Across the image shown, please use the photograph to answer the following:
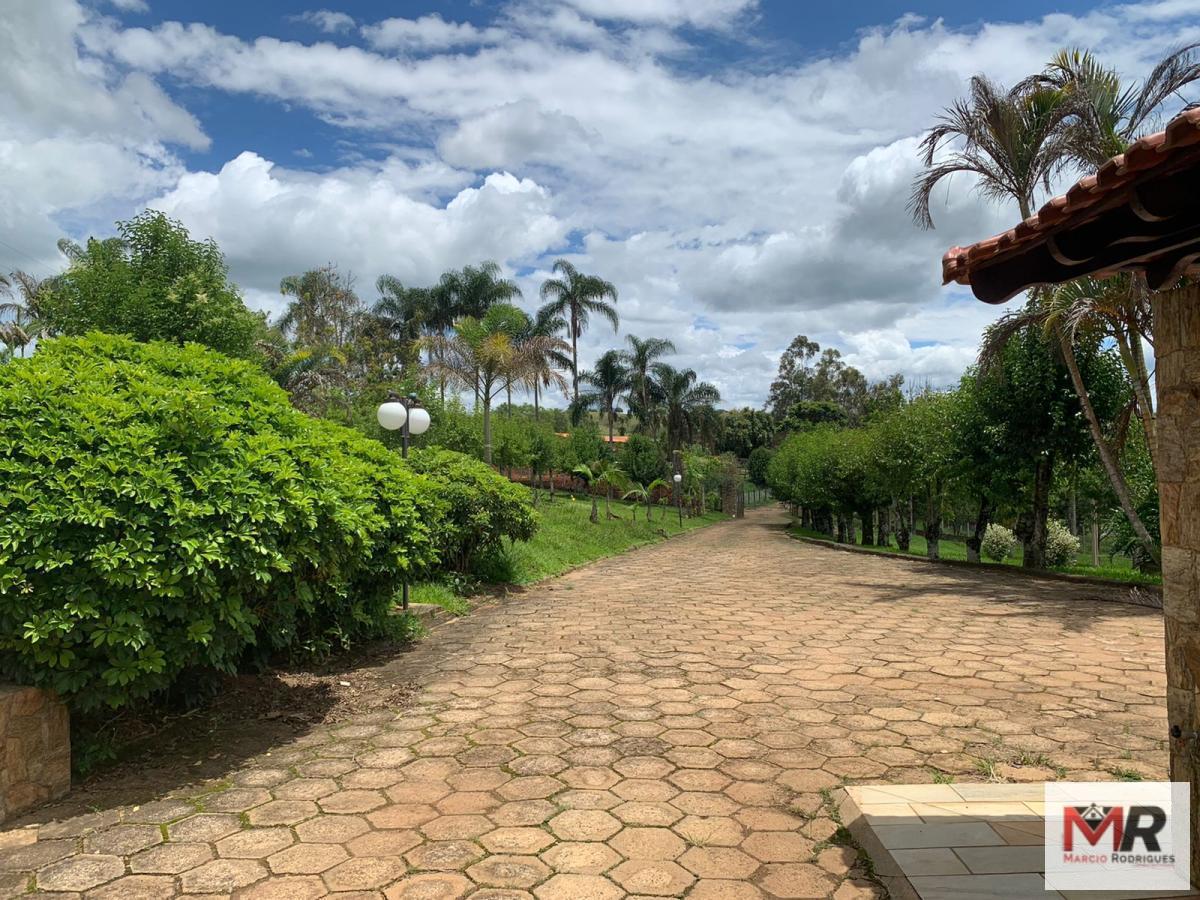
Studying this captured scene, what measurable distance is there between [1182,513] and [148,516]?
14.9ft

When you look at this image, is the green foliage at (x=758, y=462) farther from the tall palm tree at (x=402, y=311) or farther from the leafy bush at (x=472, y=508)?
the leafy bush at (x=472, y=508)

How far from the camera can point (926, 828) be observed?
3.13 metres

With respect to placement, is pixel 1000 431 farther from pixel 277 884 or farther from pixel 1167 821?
pixel 277 884

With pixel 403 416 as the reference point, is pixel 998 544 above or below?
below

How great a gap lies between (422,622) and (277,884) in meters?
5.36

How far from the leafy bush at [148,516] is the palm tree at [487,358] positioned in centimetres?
1498

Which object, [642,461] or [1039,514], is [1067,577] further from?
[642,461]

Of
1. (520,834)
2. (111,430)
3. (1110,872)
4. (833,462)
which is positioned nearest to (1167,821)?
(1110,872)

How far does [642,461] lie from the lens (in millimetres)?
43562

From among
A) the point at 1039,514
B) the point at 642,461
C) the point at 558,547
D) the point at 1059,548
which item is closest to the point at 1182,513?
the point at 1039,514

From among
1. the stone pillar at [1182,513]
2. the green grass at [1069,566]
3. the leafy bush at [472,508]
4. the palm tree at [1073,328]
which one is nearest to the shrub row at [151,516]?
the stone pillar at [1182,513]

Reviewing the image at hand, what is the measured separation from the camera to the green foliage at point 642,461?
4366 centimetres

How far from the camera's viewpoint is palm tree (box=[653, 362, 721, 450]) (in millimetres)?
46656

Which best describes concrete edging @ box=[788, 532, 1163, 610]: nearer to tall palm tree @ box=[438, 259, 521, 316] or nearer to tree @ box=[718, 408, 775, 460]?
tall palm tree @ box=[438, 259, 521, 316]
